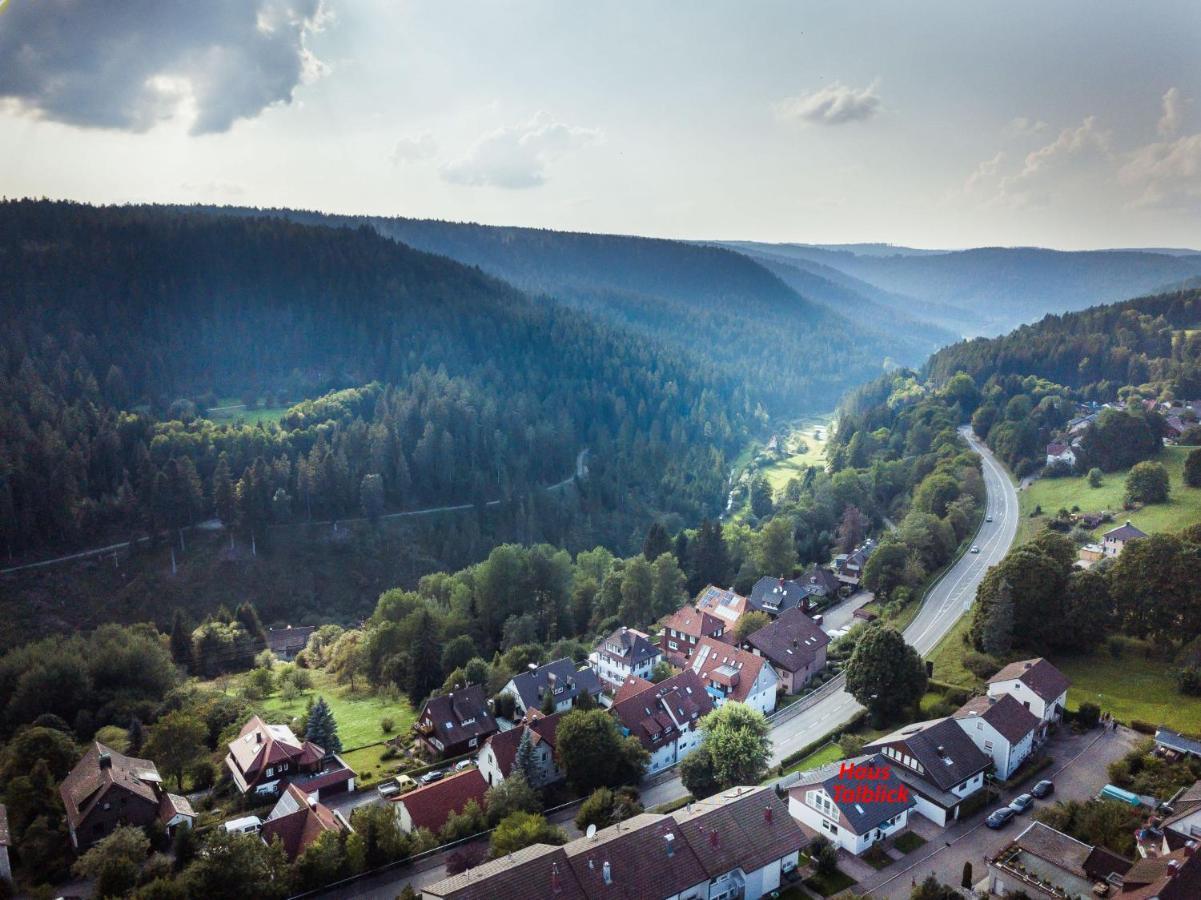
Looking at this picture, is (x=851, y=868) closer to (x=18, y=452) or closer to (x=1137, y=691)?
(x=1137, y=691)

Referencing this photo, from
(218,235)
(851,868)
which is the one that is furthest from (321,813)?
(218,235)

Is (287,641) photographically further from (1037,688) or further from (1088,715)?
(1088,715)

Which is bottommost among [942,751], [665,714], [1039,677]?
[665,714]

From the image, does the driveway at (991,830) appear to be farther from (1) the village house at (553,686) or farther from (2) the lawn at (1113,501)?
(2) the lawn at (1113,501)

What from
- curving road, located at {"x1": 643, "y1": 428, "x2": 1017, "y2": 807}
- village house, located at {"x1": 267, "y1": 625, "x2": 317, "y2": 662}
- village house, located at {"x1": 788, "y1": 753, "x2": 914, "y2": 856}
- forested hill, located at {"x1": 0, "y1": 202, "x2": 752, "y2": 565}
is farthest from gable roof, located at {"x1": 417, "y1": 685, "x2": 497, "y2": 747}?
forested hill, located at {"x1": 0, "y1": 202, "x2": 752, "y2": 565}

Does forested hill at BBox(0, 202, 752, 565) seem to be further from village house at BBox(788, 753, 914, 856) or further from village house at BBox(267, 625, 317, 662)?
village house at BBox(788, 753, 914, 856)

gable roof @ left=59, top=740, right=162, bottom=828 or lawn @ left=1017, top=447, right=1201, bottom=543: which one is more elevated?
lawn @ left=1017, top=447, right=1201, bottom=543

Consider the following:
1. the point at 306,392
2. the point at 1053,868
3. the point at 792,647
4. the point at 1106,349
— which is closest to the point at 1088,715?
the point at 1053,868
